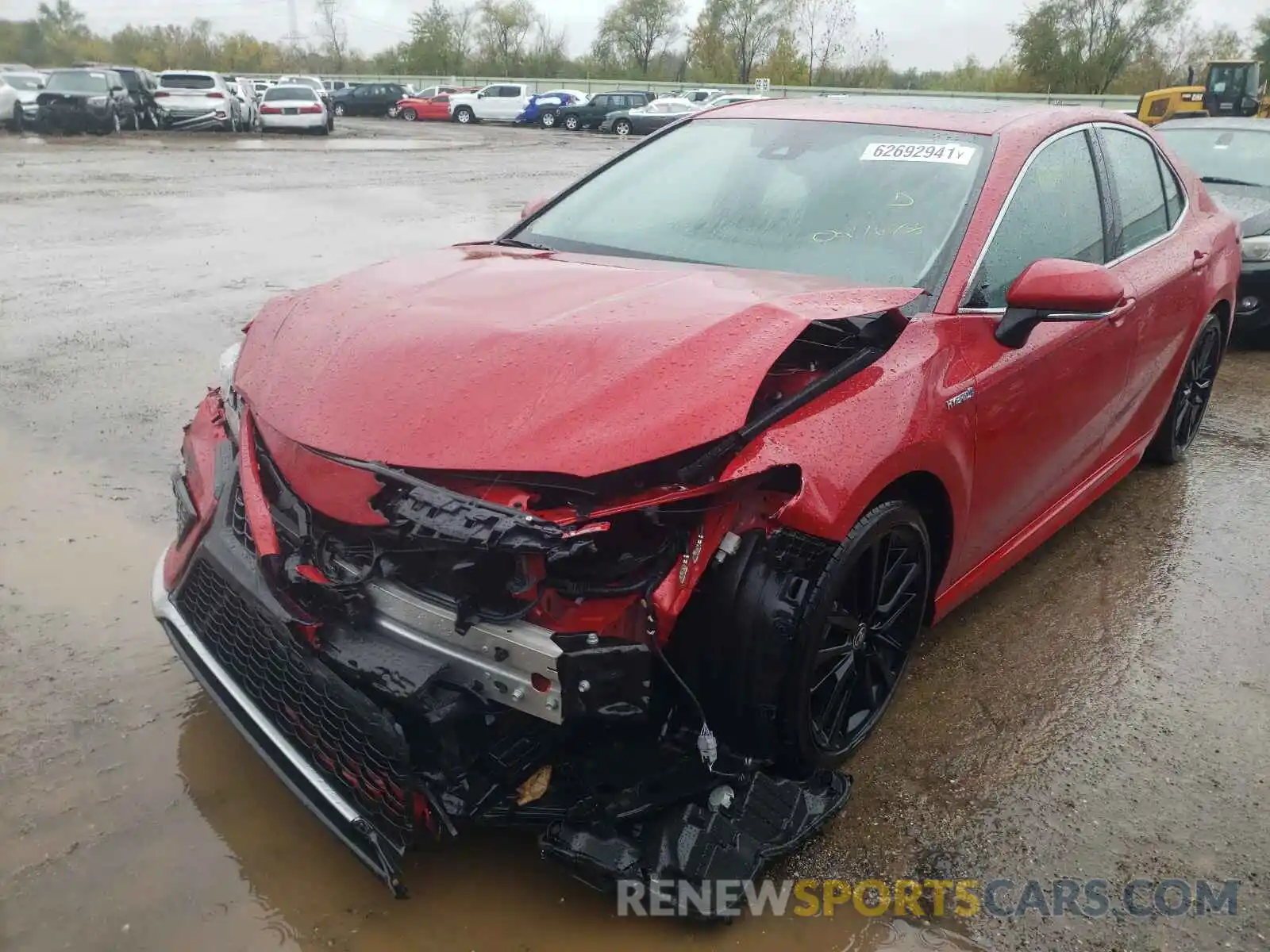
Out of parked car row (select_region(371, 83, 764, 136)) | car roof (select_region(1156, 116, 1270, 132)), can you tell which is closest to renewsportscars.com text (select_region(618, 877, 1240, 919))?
car roof (select_region(1156, 116, 1270, 132))

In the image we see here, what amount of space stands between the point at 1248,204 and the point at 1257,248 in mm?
597

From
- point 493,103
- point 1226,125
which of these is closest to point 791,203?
point 1226,125

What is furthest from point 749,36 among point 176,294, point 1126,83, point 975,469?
point 975,469

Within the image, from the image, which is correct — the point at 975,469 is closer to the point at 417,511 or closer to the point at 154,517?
the point at 417,511

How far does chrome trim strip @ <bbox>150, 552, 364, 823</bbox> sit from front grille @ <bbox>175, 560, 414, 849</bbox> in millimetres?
16

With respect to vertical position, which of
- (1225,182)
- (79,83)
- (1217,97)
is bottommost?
(1225,182)

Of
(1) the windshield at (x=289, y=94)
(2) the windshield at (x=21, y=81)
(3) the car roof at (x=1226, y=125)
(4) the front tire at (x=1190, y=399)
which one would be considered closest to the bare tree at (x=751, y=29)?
(1) the windshield at (x=289, y=94)

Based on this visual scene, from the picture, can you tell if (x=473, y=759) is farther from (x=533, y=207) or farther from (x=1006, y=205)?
(x=533, y=207)

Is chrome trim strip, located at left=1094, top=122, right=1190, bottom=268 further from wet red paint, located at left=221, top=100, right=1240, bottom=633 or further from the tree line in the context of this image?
the tree line

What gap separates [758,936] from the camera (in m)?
2.24

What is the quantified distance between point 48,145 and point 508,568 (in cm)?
2362

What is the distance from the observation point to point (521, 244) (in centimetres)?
358

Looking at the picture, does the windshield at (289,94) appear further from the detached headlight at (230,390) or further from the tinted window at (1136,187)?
the detached headlight at (230,390)

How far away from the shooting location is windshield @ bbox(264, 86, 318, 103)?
92.0 feet
